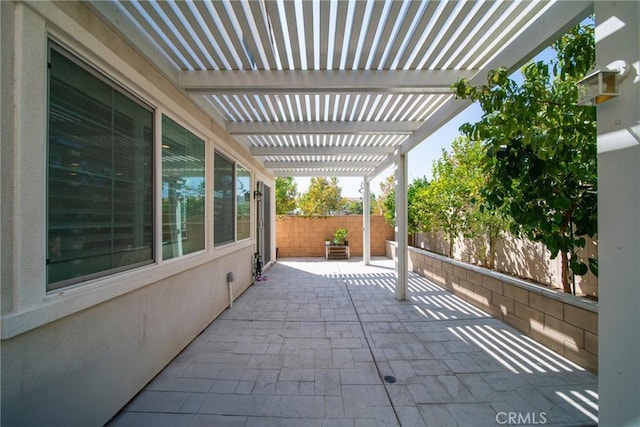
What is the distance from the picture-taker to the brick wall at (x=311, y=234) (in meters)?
9.79

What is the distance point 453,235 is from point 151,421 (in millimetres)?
5608

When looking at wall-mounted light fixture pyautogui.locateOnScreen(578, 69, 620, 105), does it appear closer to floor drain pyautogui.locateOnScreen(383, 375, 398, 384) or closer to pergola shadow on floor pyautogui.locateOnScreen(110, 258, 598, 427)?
pergola shadow on floor pyautogui.locateOnScreen(110, 258, 598, 427)

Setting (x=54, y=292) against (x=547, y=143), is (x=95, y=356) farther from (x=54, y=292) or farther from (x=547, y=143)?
(x=547, y=143)

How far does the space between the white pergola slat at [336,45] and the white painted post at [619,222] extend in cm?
43

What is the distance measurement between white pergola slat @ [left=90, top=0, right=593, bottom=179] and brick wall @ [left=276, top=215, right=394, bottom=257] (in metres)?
6.41

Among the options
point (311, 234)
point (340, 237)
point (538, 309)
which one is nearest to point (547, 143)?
point (538, 309)

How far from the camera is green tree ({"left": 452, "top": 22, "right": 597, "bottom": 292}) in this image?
6.12 ft

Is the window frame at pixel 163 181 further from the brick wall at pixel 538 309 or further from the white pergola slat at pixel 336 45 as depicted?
the brick wall at pixel 538 309

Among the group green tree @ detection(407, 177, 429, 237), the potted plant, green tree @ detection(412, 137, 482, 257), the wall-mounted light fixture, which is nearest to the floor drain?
the wall-mounted light fixture

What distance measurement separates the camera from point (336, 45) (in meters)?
2.35

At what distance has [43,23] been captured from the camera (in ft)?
4.63

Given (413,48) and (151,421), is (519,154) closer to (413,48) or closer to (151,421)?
(413,48)

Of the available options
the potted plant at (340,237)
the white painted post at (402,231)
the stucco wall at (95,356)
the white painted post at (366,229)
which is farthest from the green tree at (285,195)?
the stucco wall at (95,356)

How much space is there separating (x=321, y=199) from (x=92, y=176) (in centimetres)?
988
